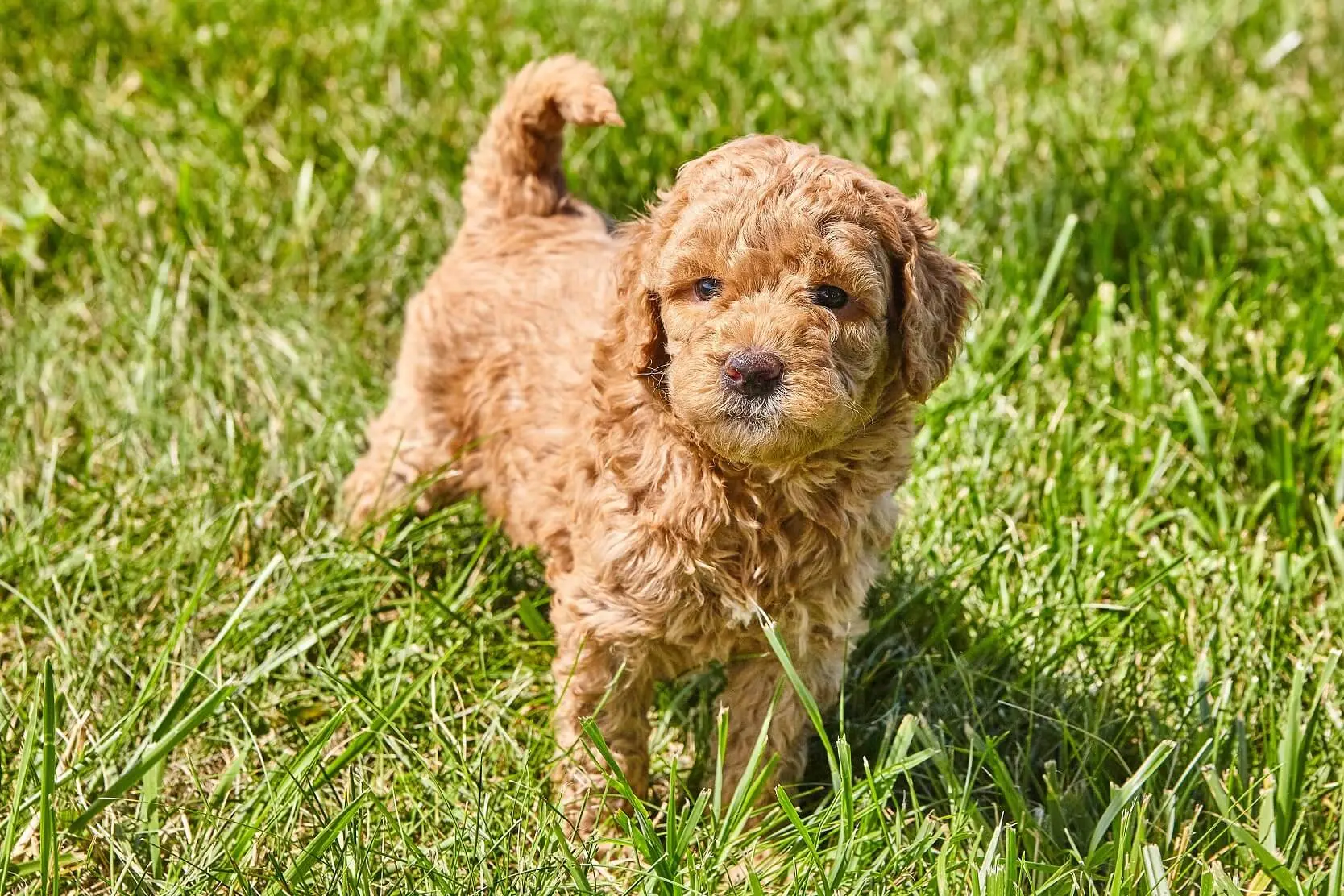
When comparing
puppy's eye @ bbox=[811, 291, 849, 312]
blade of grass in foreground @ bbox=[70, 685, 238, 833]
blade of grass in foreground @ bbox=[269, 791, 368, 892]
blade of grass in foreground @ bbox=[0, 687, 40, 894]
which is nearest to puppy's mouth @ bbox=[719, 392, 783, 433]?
puppy's eye @ bbox=[811, 291, 849, 312]

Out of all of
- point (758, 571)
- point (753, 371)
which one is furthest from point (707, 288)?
point (758, 571)

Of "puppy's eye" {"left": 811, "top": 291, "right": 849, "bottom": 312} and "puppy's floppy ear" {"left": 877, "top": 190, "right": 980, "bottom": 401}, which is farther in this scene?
"puppy's floppy ear" {"left": 877, "top": 190, "right": 980, "bottom": 401}

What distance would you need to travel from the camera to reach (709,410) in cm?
288

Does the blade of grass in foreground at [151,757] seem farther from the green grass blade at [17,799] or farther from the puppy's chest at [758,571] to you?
the puppy's chest at [758,571]

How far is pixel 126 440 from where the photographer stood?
446 centimetres

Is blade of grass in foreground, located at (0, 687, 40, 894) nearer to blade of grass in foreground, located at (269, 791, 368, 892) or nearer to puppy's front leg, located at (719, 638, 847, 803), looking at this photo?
blade of grass in foreground, located at (269, 791, 368, 892)

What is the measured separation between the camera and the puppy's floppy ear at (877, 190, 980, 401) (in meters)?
3.11

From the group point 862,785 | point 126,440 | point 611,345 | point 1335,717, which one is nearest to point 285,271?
point 126,440

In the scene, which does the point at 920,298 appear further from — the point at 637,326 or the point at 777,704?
the point at 777,704

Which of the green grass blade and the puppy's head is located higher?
the puppy's head

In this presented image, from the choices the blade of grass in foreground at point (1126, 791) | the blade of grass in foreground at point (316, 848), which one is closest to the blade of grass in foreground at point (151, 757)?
the blade of grass in foreground at point (316, 848)

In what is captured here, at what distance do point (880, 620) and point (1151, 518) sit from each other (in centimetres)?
97

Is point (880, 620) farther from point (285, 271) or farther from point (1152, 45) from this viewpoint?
point (1152, 45)

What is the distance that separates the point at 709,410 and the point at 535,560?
59.9 inches
